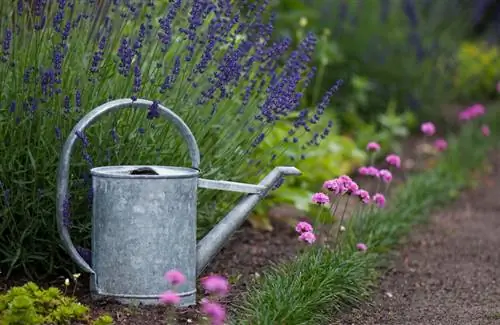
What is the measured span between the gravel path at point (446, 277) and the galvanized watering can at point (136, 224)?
0.67 meters

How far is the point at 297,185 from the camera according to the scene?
5211 millimetres

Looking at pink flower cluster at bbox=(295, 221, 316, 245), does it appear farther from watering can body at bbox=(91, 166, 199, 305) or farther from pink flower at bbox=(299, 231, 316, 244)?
watering can body at bbox=(91, 166, 199, 305)

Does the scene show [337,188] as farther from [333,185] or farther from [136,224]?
[136,224]

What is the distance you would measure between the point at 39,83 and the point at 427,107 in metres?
5.57

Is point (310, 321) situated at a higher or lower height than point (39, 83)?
lower

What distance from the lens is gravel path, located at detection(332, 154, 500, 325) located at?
352 cm

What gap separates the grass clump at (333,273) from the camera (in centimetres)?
310

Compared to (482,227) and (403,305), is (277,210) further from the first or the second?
(403,305)

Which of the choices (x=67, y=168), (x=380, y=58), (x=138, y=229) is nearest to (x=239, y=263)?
(x=138, y=229)

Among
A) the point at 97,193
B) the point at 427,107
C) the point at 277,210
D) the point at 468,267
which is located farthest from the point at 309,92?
the point at 97,193

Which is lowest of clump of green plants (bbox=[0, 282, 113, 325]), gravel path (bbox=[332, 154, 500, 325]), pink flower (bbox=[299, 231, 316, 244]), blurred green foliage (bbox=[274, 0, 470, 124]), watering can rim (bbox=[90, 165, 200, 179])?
clump of green plants (bbox=[0, 282, 113, 325])

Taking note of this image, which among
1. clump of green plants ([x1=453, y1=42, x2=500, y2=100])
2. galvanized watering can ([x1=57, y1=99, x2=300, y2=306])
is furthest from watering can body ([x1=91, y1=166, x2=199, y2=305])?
clump of green plants ([x1=453, y1=42, x2=500, y2=100])

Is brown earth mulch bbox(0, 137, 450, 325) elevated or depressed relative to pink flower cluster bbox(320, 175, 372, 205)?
depressed

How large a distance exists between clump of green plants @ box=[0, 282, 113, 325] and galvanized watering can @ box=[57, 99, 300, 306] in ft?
0.66
